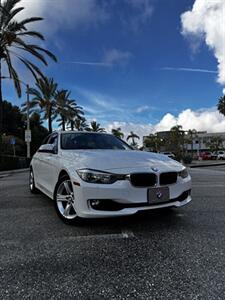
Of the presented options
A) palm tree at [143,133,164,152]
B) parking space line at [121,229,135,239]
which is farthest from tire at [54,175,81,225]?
palm tree at [143,133,164,152]

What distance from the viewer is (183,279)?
252 cm

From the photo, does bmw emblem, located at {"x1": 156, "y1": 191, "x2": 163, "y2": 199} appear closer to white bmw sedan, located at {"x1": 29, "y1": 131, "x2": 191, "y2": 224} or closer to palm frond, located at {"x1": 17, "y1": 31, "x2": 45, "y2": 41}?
white bmw sedan, located at {"x1": 29, "y1": 131, "x2": 191, "y2": 224}

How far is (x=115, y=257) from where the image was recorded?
3014 mm

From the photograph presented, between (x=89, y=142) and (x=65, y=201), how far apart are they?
1439mm

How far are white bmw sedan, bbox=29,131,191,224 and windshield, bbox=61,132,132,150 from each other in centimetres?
49

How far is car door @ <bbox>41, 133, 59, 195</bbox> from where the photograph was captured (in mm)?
4691

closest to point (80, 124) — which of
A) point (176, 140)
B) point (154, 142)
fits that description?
point (176, 140)

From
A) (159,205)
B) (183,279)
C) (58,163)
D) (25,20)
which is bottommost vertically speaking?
(183,279)

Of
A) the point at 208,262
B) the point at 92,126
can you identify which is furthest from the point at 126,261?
the point at 92,126

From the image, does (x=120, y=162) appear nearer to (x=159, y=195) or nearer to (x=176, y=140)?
(x=159, y=195)

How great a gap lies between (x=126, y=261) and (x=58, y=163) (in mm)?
2125

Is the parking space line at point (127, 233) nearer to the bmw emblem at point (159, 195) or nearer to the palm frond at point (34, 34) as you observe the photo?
the bmw emblem at point (159, 195)

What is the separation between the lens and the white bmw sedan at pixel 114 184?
3.52 meters

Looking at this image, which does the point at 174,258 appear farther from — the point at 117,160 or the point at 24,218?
the point at 24,218
